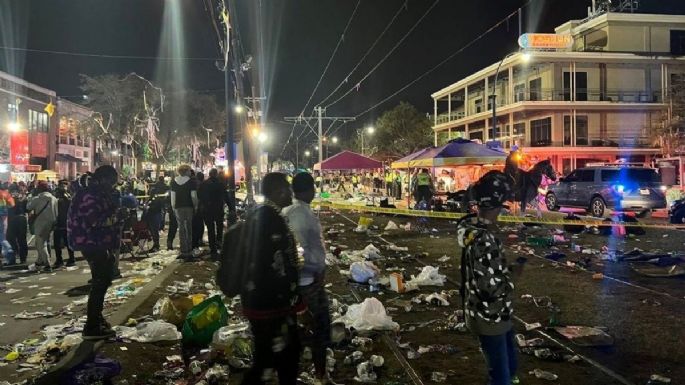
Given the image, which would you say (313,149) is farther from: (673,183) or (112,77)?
(673,183)

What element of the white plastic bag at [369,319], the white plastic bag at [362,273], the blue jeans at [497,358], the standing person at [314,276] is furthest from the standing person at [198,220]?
the blue jeans at [497,358]

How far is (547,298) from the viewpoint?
8180mm

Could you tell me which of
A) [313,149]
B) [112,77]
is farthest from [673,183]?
[313,149]

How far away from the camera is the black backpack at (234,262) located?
379cm

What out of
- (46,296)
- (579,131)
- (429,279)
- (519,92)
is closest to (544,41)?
(519,92)

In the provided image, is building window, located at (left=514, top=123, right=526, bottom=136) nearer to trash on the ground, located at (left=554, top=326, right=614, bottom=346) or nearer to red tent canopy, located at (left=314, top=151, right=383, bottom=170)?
red tent canopy, located at (left=314, top=151, right=383, bottom=170)

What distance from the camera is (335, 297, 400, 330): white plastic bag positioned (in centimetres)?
665

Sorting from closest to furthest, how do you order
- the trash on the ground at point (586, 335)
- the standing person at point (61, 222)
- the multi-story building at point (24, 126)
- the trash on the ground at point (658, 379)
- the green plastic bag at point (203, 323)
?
1. the trash on the ground at point (658, 379)
2. the green plastic bag at point (203, 323)
3. the trash on the ground at point (586, 335)
4. the standing person at point (61, 222)
5. the multi-story building at point (24, 126)

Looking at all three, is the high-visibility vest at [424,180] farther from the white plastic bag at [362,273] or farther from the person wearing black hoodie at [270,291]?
the person wearing black hoodie at [270,291]

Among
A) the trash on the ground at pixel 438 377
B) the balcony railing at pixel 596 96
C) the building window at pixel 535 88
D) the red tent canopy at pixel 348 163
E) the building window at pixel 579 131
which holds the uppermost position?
the building window at pixel 535 88

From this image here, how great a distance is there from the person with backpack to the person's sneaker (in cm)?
316

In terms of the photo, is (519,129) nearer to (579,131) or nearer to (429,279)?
(579,131)

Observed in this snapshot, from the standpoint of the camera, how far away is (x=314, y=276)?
480cm

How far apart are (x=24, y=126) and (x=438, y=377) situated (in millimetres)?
44529
